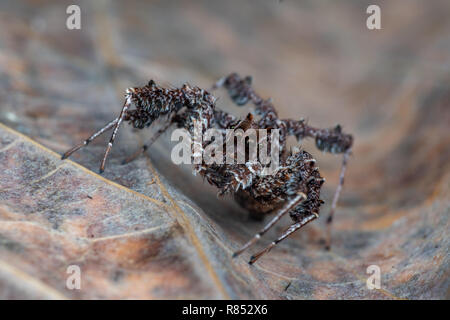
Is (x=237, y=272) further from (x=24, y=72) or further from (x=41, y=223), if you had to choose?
(x=24, y=72)

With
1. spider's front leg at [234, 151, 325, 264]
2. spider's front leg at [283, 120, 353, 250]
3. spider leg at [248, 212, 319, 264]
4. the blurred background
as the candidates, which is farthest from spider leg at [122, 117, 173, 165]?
spider leg at [248, 212, 319, 264]

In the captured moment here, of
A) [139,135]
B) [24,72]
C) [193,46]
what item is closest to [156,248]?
[139,135]

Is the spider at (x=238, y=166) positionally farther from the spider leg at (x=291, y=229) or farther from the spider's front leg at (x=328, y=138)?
the spider's front leg at (x=328, y=138)

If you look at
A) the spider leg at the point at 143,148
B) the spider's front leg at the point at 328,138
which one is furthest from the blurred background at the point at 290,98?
the spider's front leg at the point at 328,138

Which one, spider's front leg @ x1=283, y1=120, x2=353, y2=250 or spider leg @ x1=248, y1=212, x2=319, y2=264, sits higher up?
spider's front leg @ x1=283, y1=120, x2=353, y2=250

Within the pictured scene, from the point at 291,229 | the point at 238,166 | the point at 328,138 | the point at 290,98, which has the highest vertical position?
the point at 290,98

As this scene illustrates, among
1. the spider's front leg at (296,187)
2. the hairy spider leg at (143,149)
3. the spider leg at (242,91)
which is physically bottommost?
the spider's front leg at (296,187)

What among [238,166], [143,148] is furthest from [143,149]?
[238,166]

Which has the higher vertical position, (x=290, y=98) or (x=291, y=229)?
(x=290, y=98)

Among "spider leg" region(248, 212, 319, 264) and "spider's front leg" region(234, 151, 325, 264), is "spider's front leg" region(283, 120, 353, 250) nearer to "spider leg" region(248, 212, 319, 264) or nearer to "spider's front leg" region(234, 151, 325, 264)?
"spider's front leg" region(234, 151, 325, 264)

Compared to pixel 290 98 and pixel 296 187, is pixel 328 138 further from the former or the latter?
pixel 290 98
